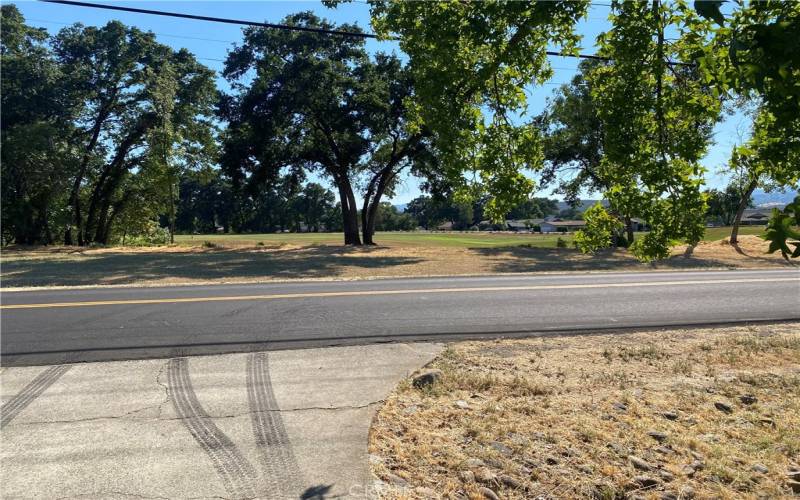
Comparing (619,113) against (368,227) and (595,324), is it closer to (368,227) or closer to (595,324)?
(595,324)

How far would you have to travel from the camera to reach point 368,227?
A: 32406 millimetres

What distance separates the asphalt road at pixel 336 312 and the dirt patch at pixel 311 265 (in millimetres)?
2954

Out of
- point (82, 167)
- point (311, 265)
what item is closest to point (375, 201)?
point (311, 265)

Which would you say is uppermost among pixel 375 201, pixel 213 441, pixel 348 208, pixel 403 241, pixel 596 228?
pixel 375 201

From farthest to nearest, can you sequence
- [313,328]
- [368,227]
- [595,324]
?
[368,227] < [595,324] < [313,328]

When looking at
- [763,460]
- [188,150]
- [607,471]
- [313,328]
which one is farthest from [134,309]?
[188,150]

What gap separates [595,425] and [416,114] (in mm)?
3609

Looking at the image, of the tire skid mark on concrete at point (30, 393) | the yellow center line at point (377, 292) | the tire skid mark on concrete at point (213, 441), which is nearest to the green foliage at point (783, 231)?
the tire skid mark on concrete at point (213, 441)

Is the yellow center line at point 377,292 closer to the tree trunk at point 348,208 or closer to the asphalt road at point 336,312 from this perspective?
the asphalt road at point 336,312

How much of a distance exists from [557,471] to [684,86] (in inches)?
134

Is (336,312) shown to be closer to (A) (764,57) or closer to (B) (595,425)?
(B) (595,425)

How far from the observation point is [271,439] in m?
4.11

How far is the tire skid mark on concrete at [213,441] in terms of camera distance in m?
3.46

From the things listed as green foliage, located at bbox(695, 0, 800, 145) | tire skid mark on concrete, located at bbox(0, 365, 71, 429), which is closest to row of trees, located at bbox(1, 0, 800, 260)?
green foliage, located at bbox(695, 0, 800, 145)
